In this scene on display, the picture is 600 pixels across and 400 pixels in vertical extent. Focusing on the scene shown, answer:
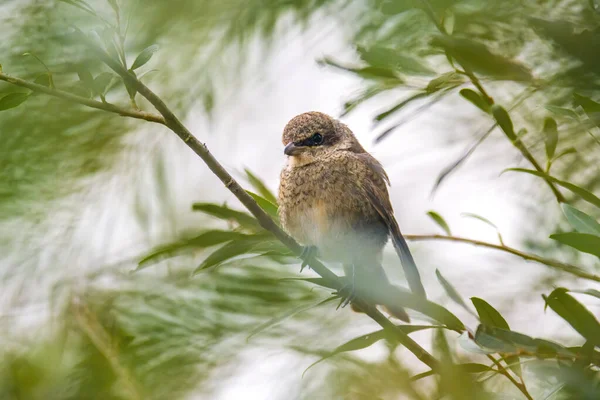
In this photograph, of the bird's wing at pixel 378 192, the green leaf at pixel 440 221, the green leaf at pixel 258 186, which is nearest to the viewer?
the green leaf at pixel 440 221

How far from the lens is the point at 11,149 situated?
94 cm

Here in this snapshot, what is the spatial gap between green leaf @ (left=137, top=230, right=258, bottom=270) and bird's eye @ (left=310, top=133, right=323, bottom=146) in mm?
1411

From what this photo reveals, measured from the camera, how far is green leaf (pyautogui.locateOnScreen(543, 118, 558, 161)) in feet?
2.94

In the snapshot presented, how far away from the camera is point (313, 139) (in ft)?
7.89

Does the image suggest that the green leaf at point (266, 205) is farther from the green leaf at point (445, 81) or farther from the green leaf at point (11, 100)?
the green leaf at point (11, 100)

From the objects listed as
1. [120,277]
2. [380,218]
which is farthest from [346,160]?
[120,277]

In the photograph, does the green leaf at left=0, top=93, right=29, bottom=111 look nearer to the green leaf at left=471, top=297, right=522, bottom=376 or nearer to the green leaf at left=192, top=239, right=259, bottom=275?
the green leaf at left=192, top=239, right=259, bottom=275

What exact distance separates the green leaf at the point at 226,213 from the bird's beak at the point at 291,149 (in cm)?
119

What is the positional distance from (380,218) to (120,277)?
1125 mm

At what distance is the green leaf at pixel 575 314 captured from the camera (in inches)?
28.0

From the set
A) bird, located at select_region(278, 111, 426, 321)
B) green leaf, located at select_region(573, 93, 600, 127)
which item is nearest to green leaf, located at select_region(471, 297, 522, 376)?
green leaf, located at select_region(573, 93, 600, 127)

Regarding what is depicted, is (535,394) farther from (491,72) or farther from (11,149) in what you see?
(11,149)

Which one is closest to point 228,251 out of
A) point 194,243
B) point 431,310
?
point 194,243

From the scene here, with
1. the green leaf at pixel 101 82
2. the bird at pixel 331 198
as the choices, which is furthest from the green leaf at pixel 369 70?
the bird at pixel 331 198
